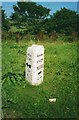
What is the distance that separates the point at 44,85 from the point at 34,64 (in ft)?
1.56

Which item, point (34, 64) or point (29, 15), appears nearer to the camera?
point (34, 64)

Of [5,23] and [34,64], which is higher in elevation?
[5,23]

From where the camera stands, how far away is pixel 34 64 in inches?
192

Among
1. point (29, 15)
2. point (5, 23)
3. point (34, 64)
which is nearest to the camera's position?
point (34, 64)

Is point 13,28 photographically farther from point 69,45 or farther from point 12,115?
point 12,115

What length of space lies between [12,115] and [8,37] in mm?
1904

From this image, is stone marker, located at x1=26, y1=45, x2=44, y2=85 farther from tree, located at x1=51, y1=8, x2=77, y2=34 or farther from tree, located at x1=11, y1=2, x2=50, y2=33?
tree, located at x1=51, y1=8, x2=77, y2=34

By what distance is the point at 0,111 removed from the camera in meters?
4.52

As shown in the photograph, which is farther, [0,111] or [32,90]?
[32,90]

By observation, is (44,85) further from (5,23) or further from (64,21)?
(64,21)

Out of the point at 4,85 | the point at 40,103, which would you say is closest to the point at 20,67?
the point at 4,85

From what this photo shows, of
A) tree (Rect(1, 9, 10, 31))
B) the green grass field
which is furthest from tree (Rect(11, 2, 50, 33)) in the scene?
the green grass field

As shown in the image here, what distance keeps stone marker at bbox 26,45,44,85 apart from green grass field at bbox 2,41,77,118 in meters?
0.12

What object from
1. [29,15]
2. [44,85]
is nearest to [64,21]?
[29,15]
